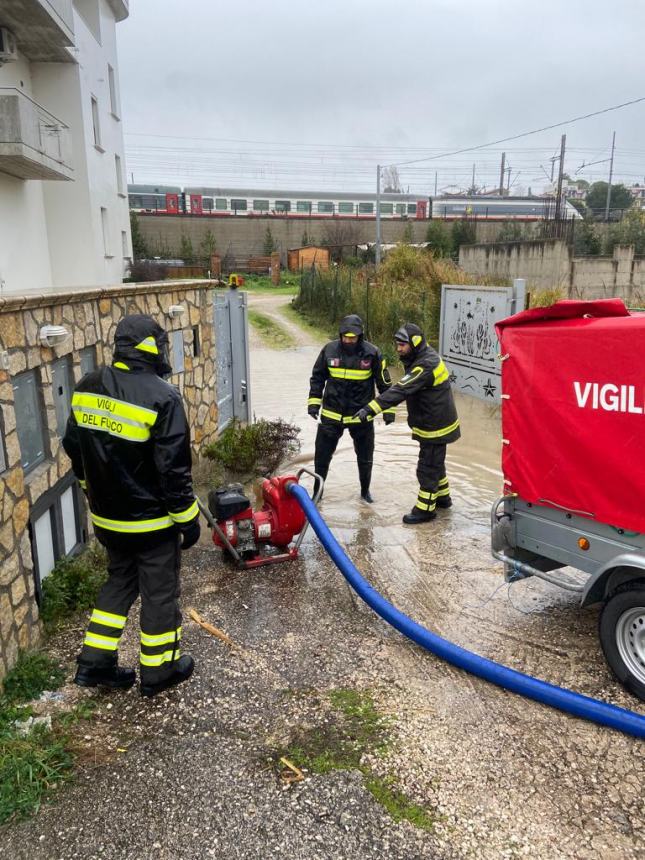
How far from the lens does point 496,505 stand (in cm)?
414

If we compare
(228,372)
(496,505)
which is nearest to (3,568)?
(496,505)

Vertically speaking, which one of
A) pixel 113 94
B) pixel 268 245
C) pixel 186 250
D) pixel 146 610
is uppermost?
pixel 113 94

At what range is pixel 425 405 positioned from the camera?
19.9ft

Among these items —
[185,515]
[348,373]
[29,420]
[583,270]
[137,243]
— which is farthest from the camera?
[137,243]

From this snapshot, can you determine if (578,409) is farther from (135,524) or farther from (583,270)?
(583,270)

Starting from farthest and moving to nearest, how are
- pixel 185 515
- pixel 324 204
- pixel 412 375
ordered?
pixel 324 204
pixel 412 375
pixel 185 515

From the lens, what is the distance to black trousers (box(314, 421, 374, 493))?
6504 mm

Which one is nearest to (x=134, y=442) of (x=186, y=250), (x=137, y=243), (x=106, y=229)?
(x=106, y=229)

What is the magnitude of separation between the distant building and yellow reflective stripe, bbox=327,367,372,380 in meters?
9.70

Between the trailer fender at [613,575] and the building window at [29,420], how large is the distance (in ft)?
10.7

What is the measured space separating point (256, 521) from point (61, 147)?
15939 mm

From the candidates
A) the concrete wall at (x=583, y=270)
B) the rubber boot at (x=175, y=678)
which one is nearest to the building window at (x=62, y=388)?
the rubber boot at (x=175, y=678)

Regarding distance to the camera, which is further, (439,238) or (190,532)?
(439,238)

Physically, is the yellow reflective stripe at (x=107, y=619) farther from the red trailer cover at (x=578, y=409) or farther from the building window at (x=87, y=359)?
the red trailer cover at (x=578, y=409)
